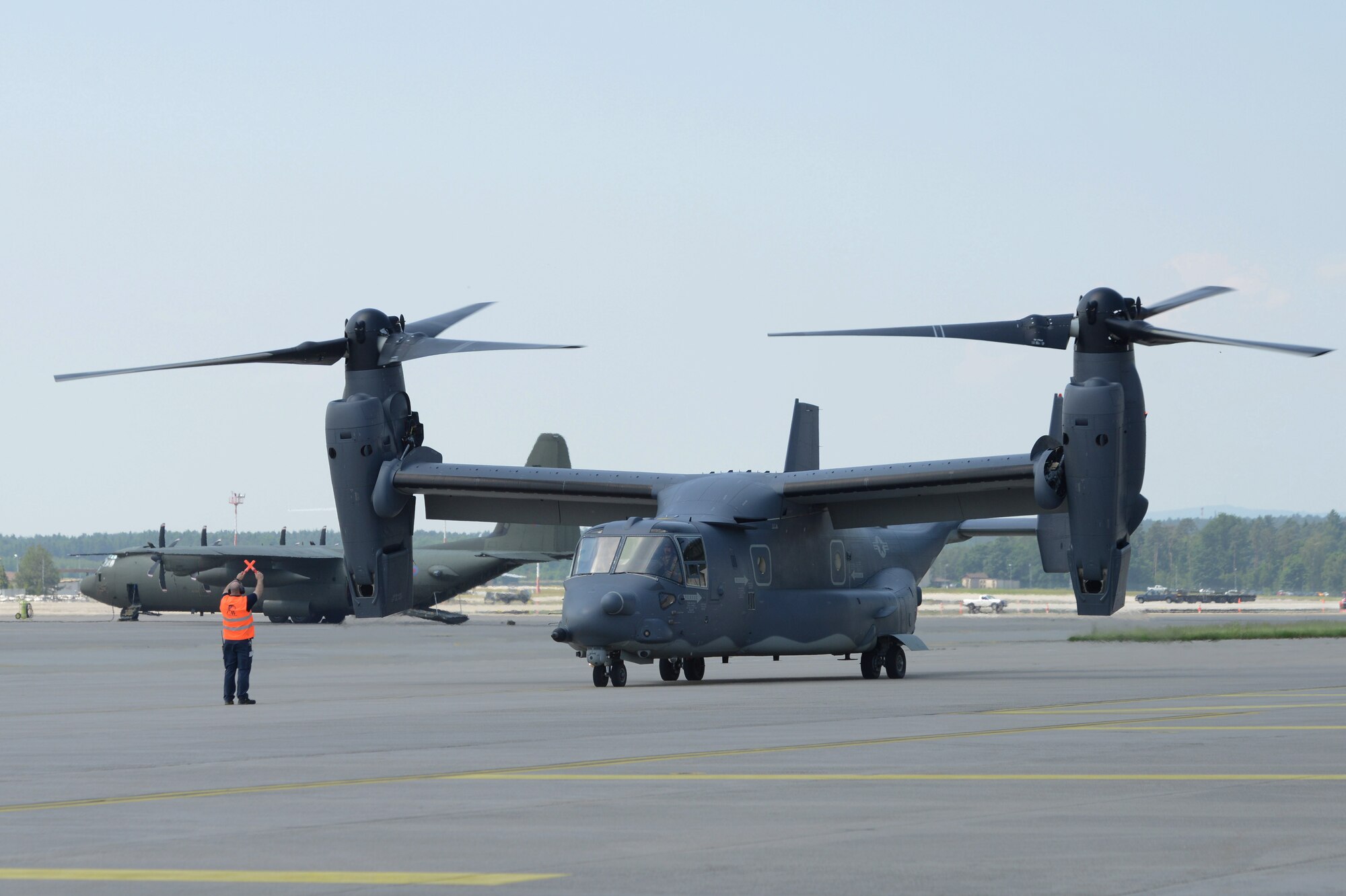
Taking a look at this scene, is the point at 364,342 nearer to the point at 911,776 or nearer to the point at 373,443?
the point at 373,443

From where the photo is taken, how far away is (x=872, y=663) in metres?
30.4

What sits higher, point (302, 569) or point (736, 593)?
point (302, 569)

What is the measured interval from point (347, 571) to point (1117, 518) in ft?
44.7

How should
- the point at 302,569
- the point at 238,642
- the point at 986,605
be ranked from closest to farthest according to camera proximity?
the point at 238,642, the point at 302,569, the point at 986,605

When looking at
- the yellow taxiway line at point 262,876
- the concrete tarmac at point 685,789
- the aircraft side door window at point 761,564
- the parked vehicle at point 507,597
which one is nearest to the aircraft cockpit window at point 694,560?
the aircraft side door window at point 761,564

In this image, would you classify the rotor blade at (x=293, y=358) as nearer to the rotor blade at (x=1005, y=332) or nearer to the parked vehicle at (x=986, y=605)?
the rotor blade at (x=1005, y=332)

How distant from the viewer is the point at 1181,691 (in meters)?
23.7

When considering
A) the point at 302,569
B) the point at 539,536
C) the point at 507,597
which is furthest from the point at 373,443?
the point at 507,597

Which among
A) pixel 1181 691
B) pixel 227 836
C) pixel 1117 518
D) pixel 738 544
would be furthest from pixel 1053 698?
pixel 227 836

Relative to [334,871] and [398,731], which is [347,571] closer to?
[398,731]

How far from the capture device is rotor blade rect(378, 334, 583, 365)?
29797 millimetres

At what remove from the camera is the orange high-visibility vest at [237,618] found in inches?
909

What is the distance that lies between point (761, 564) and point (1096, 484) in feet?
19.6

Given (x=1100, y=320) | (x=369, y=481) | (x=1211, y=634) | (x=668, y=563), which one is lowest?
(x=1211, y=634)
